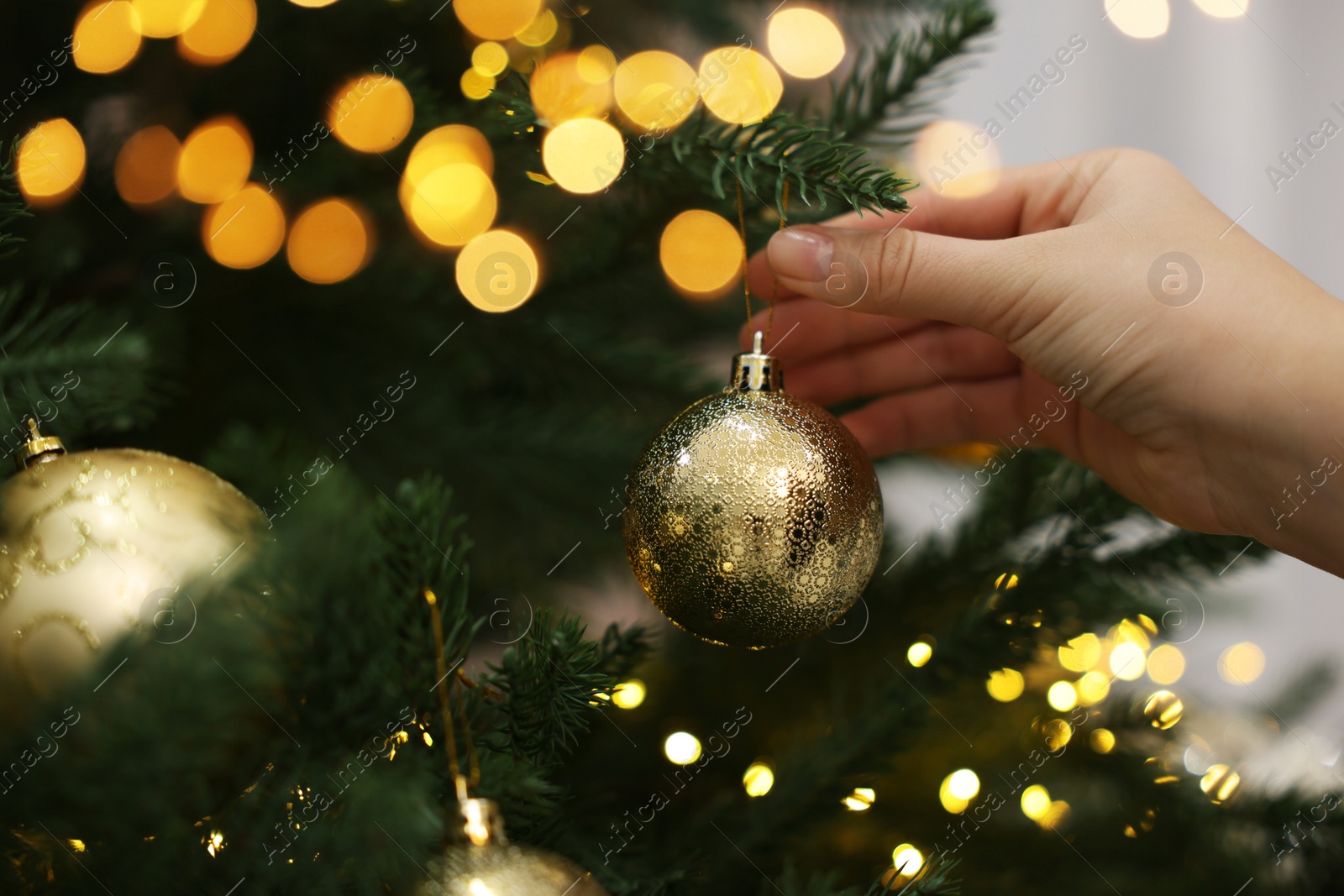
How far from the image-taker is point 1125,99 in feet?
4.99

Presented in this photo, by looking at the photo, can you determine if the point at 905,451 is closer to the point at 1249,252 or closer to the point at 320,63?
the point at 1249,252

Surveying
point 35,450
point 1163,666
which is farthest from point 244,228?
point 1163,666

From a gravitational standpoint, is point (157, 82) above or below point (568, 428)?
above

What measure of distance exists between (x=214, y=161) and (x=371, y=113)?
0.13 metres

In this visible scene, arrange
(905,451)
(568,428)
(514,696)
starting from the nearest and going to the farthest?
(514,696), (568,428), (905,451)

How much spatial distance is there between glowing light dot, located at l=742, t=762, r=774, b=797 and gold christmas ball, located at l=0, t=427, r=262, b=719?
43cm

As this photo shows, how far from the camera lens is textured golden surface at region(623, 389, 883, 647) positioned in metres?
0.52

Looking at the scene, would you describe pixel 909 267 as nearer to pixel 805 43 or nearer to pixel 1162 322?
pixel 1162 322

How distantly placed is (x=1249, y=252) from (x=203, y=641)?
72cm

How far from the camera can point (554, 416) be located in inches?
27.2

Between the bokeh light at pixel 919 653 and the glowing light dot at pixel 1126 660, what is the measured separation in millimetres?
418

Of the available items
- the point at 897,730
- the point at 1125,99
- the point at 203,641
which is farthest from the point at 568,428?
the point at 1125,99

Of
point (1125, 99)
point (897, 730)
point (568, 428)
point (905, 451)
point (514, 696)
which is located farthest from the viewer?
point (1125, 99)

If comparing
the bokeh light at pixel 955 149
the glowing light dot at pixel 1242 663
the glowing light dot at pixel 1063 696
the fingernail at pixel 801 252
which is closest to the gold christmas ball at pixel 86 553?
the fingernail at pixel 801 252
